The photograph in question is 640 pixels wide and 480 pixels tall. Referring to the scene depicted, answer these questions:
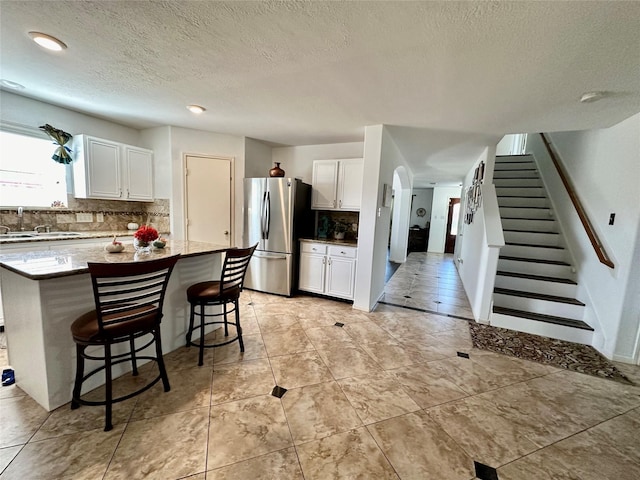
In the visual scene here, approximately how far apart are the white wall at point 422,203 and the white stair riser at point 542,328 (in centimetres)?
684

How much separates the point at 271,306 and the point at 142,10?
3.17 meters

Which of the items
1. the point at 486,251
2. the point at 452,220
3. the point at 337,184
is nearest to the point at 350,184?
the point at 337,184

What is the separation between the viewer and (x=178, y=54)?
→ 1937mm

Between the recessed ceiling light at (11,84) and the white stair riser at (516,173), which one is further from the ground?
the recessed ceiling light at (11,84)

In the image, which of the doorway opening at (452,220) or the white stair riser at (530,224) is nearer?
the white stair riser at (530,224)

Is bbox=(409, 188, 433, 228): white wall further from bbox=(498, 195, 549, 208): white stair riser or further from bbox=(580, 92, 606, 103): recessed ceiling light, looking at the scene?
bbox=(580, 92, 606, 103): recessed ceiling light

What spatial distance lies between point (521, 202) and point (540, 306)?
2.15 meters

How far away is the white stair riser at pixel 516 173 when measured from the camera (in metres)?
5.05

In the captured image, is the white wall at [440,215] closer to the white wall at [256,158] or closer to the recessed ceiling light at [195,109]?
the white wall at [256,158]

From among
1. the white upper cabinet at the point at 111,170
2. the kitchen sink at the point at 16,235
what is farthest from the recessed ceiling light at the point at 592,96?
the kitchen sink at the point at 16,235

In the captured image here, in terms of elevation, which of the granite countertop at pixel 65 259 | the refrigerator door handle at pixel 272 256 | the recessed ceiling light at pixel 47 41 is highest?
the recessed ceiling light at pixel 47 41

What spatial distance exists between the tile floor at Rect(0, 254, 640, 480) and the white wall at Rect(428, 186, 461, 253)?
6.91 meters

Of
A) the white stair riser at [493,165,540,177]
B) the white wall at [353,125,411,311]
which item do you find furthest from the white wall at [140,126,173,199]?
the white stair riser at [493,165,540,177]

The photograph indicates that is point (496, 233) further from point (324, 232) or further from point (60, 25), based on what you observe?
point (60, 25)
